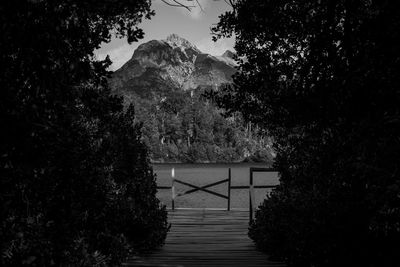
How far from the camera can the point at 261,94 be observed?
26.8ft

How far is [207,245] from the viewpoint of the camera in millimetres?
10109

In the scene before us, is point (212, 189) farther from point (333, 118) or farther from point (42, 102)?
point (42, 102)

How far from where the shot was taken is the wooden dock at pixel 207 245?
816cm

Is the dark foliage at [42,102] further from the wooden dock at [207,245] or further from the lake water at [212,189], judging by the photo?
the lake water at [212,189]

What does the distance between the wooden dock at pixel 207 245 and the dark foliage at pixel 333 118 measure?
2.54 feet

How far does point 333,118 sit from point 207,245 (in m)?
6.13

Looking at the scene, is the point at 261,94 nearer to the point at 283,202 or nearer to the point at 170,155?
Result: the point at 283,202

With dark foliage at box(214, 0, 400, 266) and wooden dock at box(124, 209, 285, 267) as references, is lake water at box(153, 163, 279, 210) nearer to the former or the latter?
wooden dock at box(124, 209, 285, 267)

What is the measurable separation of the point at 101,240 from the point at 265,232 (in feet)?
10.7

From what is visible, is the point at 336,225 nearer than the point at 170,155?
Yes

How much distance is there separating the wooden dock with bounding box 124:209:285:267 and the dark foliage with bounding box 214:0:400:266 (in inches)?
30.4

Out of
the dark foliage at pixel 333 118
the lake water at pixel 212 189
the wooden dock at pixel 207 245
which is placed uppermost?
the dark foliage at pixel 333 118

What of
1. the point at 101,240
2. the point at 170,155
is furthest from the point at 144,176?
the point at 170,155

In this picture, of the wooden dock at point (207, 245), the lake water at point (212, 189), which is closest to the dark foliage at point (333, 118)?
the wooden dock at point (207, 245)
